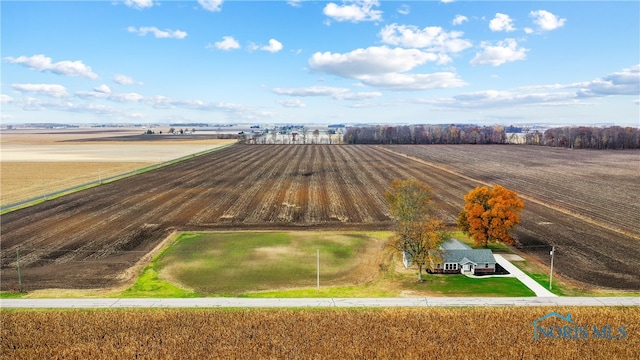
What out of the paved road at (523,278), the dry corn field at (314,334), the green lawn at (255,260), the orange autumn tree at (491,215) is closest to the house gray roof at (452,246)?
the orange autumn tree at (491,215)

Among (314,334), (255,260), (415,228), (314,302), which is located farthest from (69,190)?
(415,228)

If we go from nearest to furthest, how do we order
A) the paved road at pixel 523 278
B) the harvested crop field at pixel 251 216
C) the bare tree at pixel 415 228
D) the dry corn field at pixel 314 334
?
1. the dry corn field at pixel 314 334
2. the paved road at pixel 523 278
3. the bare tree at pixel 415 228
4. the harvested crop field at pixel 251 216

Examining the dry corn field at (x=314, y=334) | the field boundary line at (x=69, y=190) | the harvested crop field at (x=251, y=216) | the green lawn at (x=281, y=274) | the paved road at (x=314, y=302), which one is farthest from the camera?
the field boundary line at (x=69, y=190)

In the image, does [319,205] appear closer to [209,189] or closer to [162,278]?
[209,189]

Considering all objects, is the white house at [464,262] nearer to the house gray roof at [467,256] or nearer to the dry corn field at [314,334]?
the house gray roof at [467,256]

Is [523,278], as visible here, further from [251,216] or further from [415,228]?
[251,216]

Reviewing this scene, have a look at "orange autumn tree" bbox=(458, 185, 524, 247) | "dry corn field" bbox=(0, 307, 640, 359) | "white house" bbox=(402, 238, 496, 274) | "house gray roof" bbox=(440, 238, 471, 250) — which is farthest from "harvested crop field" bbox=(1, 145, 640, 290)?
"house gray roof" bbox=(440, 238, 471, 250)

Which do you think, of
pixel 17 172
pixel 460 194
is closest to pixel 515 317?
pixel 460 194
